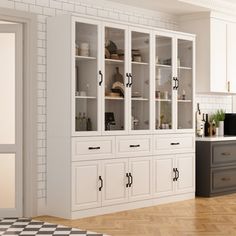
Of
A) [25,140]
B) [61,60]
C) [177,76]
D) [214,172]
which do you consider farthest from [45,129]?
[214,172]

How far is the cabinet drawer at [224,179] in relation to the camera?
25.2ft

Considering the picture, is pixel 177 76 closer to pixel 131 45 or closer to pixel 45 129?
pixel 131 45

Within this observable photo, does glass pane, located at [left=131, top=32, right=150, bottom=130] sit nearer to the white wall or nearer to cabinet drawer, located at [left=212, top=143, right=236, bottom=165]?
the white wall

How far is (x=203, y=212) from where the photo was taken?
650cm

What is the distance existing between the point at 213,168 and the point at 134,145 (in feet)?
4.88

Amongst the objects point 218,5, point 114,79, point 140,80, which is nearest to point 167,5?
point 218,5

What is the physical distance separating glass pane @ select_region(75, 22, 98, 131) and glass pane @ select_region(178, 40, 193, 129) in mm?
1550

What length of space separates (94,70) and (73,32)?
1.66 ft

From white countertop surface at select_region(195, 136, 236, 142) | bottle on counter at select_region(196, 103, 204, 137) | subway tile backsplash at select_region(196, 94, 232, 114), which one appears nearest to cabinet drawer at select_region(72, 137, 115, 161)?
white countertop surface at select_region(195, 136, 236, 142)

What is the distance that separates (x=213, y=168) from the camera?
7.66m

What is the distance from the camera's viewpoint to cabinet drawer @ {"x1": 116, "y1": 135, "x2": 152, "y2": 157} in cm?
657

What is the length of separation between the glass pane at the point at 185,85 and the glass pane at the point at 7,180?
236cm

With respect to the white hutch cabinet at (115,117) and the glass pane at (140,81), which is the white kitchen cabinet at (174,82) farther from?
the glass pane at (140,81)

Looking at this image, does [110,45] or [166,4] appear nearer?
[110,45]
